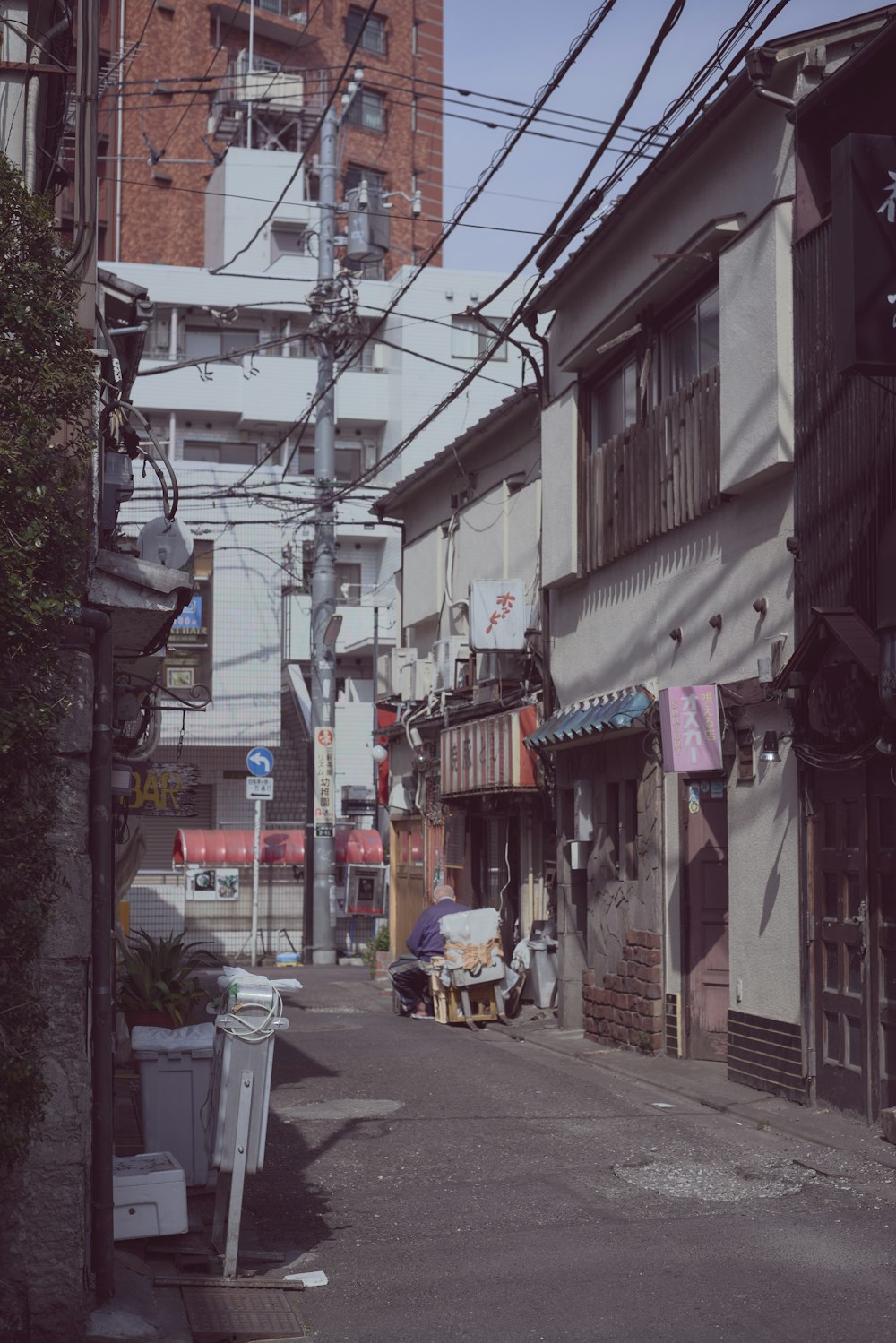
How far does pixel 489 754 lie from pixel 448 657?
3.68m

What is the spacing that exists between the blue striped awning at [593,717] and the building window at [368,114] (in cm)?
4497

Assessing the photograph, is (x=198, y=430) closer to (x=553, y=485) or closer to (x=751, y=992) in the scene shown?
(x=553, y=485)

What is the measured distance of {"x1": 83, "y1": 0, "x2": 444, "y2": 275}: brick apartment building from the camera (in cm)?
5253

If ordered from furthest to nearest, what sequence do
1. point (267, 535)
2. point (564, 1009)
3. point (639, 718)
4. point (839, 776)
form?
point (267, 535)
point (564, 1009)
point (639, 718)
point (839, 776)

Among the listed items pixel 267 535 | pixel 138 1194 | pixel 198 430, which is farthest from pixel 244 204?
pixel 138 1194

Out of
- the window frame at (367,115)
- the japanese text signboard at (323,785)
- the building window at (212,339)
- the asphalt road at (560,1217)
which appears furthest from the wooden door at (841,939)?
the window frame at (367,115)

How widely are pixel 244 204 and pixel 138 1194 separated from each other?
153ft

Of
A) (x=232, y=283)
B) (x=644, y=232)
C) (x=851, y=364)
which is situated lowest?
(x=851, y=364)

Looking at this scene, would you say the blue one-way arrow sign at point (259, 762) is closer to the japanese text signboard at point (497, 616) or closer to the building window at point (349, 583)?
the japanese text signboard at point (497, 616)

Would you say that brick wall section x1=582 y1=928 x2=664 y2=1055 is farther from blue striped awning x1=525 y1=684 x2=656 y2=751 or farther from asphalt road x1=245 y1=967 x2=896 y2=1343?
blue striped awning x1=525 y1=684 x2=656 y2=751

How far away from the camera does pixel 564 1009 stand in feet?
58.9

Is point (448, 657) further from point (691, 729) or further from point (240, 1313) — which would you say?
point (240, 1313)

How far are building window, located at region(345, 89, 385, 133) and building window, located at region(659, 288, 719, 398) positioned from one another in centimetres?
4619

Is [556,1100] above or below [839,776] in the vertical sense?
below
